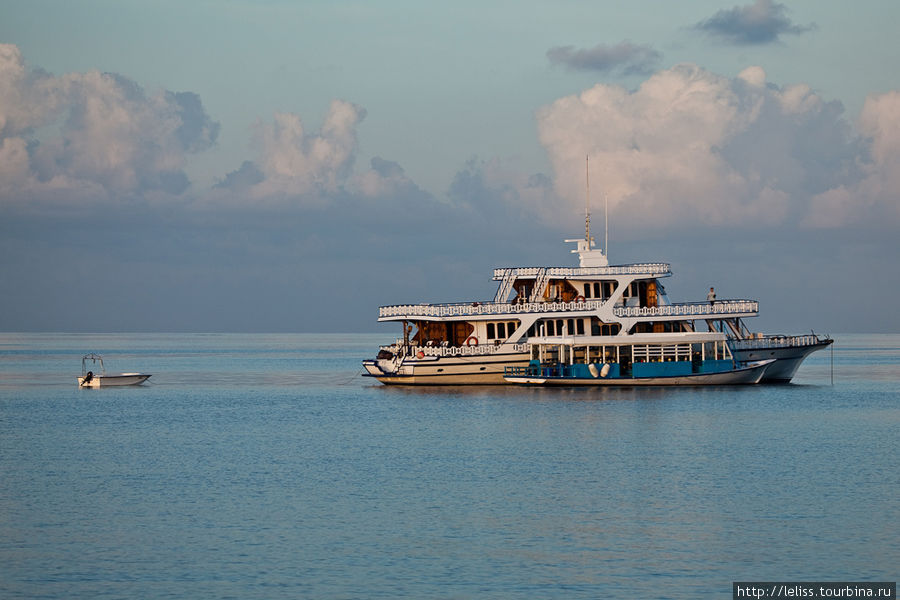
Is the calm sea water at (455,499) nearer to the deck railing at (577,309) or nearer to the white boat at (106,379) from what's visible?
the deck railing at (577,309)

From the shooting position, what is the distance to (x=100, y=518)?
34.2 m

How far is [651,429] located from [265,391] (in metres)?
43.5

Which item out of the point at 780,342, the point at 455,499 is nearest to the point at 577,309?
the point at 780,342

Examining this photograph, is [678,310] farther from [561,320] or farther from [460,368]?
[460,368]

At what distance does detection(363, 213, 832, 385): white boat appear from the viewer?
72375 millimetres

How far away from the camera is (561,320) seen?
73.3 m

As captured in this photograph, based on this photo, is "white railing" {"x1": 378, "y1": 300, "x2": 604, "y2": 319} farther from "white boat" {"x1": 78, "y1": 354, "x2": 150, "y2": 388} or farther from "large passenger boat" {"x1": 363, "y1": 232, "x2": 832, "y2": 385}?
"white boat" {"x1": 78, "y1": 354, "x2": 150, "y2": 388}

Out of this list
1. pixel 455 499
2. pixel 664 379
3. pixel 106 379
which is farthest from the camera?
pixel 106 379

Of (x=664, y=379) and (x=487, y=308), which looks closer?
(x=664, y=379)

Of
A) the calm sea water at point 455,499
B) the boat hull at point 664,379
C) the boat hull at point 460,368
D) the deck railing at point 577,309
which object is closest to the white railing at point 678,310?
the deck railing at point 577,309

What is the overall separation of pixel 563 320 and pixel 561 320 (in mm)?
326

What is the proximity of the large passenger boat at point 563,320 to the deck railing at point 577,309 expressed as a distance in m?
0.06

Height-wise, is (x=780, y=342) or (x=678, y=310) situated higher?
(x=678, y=310)

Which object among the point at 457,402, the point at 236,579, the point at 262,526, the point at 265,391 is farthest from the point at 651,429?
the point at 265,391
